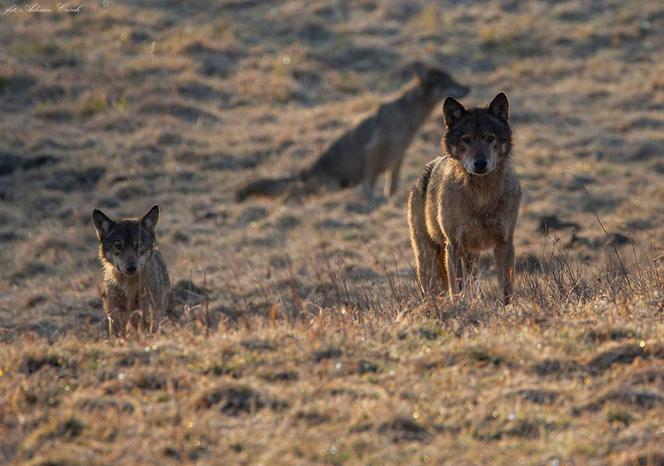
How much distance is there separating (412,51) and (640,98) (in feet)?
20.1

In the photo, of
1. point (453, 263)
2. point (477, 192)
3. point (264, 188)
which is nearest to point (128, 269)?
point (453, 263)

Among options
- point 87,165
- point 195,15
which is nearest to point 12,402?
point 87,165

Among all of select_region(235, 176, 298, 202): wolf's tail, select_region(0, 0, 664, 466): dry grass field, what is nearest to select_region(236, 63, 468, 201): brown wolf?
select_region(235, 176, 298, 202): wolf's tail

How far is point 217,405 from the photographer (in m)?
5.95

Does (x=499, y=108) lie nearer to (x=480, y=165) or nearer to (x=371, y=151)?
(x=480, y=165)

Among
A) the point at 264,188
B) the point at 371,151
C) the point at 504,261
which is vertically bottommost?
the point at 264,188

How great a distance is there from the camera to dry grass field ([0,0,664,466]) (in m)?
5.74

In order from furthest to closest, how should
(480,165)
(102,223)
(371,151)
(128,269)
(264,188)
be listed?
(371,151)
(264,188)
(102,223)
(128,269)
(480,165)

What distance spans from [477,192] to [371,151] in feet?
34.0

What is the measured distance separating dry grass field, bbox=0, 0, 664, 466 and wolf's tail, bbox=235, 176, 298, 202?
0.33 metres

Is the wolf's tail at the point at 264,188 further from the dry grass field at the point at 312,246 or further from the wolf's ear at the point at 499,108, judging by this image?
the wolf's ear at the point at 499,108

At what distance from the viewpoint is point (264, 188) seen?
61.7 feet

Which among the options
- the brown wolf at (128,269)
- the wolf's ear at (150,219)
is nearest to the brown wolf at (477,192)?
the brown wolf at (128,269)

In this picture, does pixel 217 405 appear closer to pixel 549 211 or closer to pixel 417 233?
pixel 417 233
